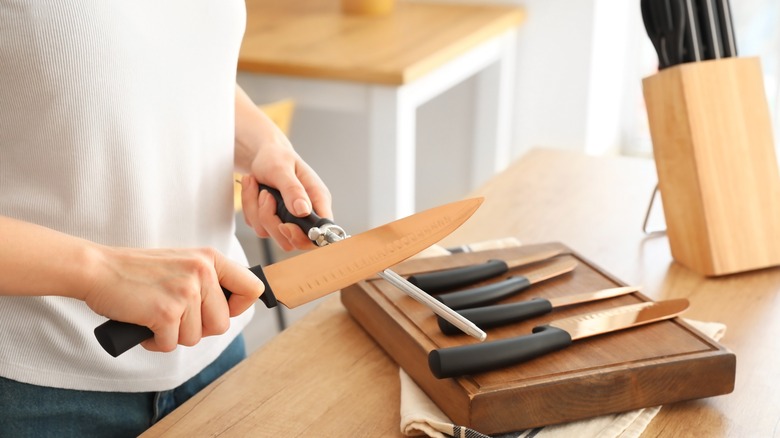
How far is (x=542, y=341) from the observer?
77 centimetres

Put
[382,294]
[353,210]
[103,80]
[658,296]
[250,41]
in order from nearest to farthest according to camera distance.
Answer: [103,80] < [382,294] < [658,296] < [250,41] < [353,210]

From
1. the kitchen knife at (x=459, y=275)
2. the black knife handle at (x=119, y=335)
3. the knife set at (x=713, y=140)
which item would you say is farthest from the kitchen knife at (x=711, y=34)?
the black knife handle at (x=119, y=335)

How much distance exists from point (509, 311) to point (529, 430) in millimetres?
118

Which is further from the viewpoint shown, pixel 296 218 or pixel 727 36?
pixel 727 36

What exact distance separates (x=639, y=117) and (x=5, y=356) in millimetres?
2234

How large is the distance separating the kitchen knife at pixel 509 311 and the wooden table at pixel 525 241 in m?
0.10

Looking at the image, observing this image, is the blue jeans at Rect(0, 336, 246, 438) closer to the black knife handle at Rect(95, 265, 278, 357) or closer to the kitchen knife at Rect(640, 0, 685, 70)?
the black knife handle at Rect(95, 265, 278, 357)

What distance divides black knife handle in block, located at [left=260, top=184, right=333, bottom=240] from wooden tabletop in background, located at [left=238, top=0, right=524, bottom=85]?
3.37 feet

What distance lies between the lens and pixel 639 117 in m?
2.70

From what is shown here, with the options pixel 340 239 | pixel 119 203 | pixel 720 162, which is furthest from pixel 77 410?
pixel 720 162

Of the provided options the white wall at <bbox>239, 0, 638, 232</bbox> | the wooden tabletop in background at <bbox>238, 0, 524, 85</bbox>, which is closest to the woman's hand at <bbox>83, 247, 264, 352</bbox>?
the wooden tabletop in background at <bbox>238, 0, 524, 85</bbox>

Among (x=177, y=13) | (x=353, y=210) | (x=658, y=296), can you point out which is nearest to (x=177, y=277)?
(x=177, y=13)

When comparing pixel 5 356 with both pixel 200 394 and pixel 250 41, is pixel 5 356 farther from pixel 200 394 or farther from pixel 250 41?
pixel 250 41

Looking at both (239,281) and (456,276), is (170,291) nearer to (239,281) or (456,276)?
(239,281)
